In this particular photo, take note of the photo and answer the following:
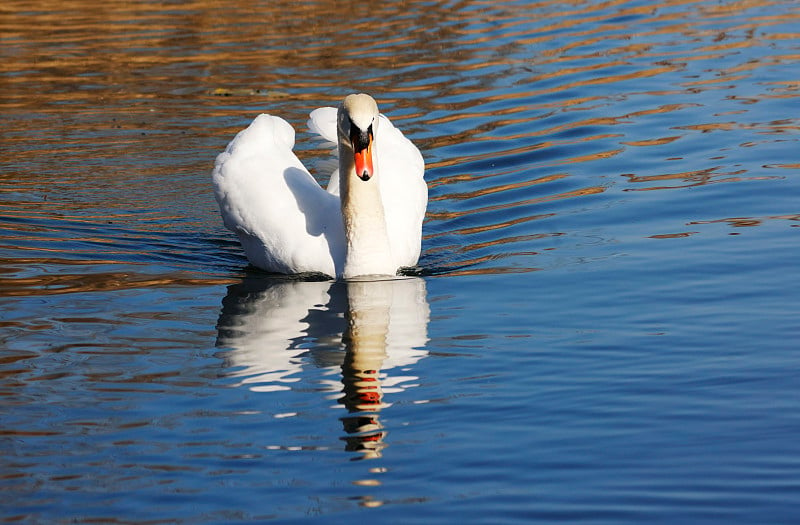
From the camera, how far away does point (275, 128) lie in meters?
10.4

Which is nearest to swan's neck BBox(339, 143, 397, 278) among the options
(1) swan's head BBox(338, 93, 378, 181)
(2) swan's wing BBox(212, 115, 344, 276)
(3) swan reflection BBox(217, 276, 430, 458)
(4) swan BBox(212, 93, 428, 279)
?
(4) swan BBox(212, 93, 428, 279)

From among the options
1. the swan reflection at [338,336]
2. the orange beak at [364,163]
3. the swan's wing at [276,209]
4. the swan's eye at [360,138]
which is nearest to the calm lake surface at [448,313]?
the swan reflection at [338,336]

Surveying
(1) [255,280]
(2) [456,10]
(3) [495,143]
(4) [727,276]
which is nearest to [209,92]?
(3) [495,143]

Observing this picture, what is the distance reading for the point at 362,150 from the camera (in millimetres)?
8672

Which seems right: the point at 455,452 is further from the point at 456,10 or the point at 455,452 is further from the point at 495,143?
the point at 456,10

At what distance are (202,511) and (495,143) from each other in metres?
8.18

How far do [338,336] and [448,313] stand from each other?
2.42 feet

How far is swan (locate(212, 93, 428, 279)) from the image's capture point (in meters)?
8.99

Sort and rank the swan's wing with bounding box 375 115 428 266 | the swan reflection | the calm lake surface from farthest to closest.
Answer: the swan's wing with bounding box 375 115 428 266
the swan reflection
the calm lake surface

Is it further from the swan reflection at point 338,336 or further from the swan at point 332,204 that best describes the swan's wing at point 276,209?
the swan reflection at point 338,336

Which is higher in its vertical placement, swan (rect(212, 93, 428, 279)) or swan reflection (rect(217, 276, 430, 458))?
swan (rect(212, 93, 428, 279))

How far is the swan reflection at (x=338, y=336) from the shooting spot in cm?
682

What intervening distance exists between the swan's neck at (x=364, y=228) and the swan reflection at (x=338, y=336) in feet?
0.37

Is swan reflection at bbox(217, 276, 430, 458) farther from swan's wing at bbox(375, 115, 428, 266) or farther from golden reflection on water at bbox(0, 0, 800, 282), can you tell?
golden reflection on water at bbox(0, 0, 800, 282)
